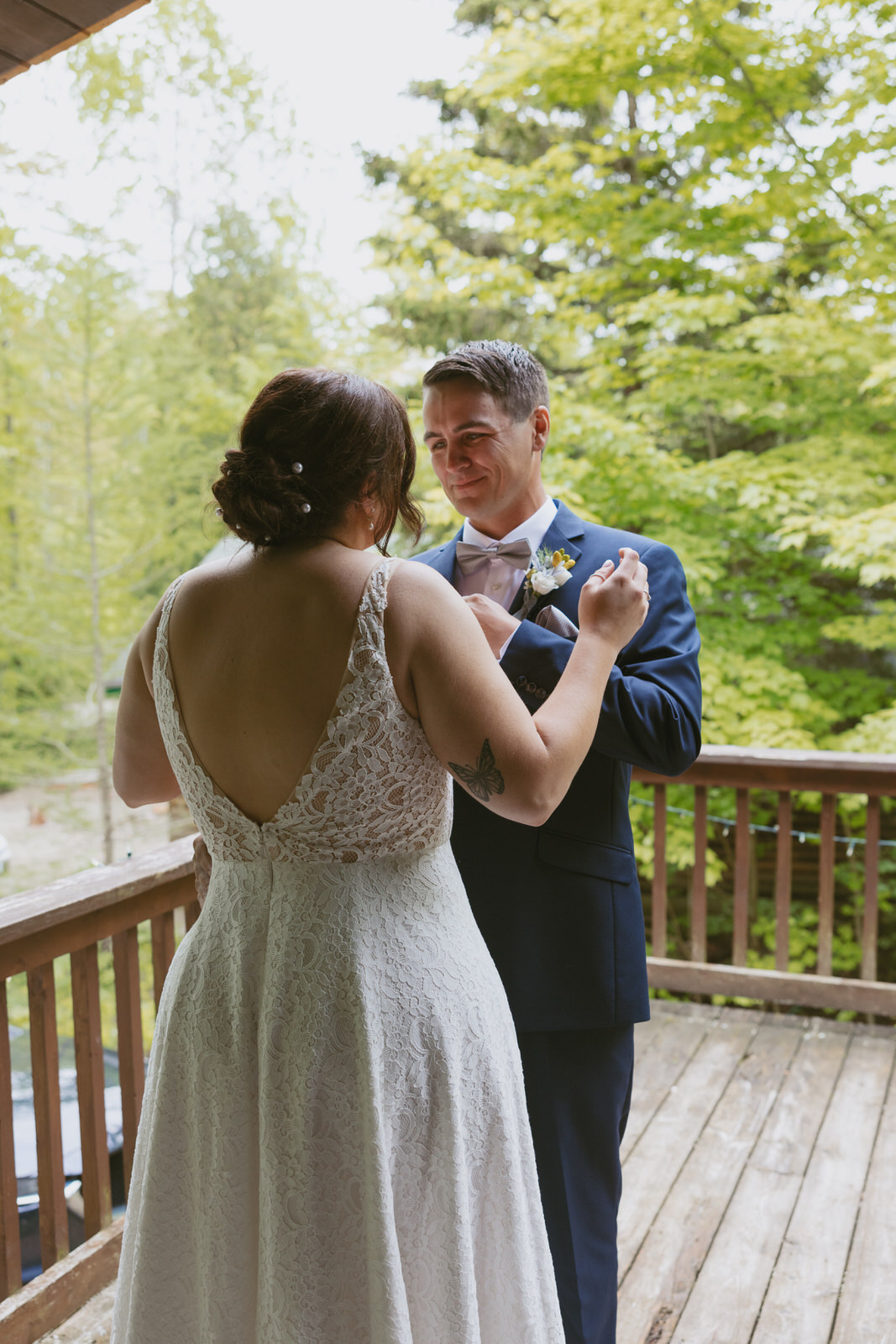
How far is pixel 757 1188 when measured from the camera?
241 cm

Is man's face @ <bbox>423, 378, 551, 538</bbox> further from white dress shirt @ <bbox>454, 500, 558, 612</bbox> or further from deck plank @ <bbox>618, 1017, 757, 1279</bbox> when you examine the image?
deck plank @ <bbox>618, 1017, 757, 1279</bbox>

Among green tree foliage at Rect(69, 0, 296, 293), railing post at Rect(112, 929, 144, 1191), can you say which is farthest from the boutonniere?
A: green tree foliage at Rect(69, 0, 296, 293)

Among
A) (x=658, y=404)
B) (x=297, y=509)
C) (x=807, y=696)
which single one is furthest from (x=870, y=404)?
(x=297, y=509)

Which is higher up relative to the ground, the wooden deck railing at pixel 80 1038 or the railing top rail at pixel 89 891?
the railing top rail at pixel 89 891

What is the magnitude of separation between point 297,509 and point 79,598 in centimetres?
882

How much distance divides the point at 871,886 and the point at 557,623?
2248 millimetres

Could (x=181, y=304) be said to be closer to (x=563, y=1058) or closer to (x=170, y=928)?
(x=170, y=928)

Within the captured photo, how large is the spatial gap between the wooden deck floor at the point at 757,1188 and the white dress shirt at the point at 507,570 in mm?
1441

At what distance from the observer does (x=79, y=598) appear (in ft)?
30.4

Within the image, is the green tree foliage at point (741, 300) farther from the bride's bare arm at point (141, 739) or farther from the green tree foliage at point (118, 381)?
the bride's bare arm at point (141, 739)

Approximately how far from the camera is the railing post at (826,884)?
326 cm

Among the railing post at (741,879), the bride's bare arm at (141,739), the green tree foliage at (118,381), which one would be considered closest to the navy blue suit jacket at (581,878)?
the bride's bare arm at (141,739)

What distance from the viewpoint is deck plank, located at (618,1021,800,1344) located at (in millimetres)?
2004

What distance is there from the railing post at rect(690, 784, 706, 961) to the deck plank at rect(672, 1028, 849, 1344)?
1.54ft
